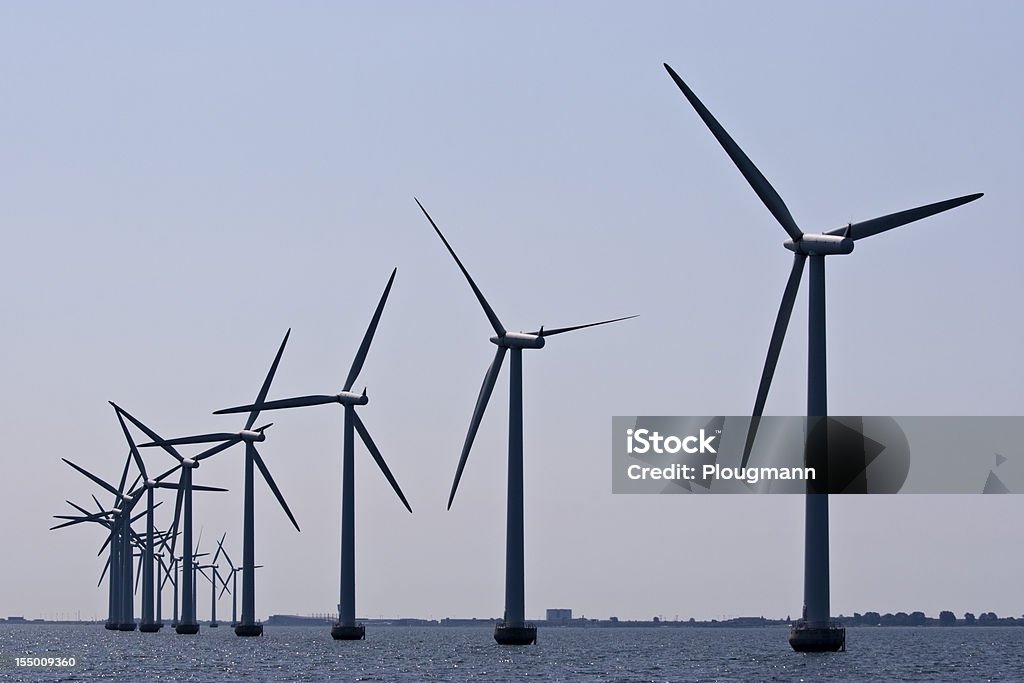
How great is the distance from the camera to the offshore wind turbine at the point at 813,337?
84438 millimetres

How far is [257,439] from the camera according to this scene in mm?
156875

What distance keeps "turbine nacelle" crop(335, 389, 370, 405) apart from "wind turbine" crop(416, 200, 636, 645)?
24684mm

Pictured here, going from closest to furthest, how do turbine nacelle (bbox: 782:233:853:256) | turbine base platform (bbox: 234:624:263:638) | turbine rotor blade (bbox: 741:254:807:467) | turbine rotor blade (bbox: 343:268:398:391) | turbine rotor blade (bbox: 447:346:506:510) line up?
1. turbine rotor blade (bbox: 741:254:807:467)
2. turbine nacelle (bbox: 782:233:853:256)
3. turbine rotor blade (bbox: 447:346:506:510)
4. turbine rotor blade (bbox: 343:268:398:391)
5. turbine base platform (bbox: 234:624:263:638)

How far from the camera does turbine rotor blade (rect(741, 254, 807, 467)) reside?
82.0 meters

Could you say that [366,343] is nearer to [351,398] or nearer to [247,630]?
[351,398]

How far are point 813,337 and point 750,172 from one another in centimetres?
946

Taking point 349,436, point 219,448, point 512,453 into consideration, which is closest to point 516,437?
point 512,453

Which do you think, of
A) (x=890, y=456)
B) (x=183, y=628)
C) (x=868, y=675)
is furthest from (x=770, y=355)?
(x=183, y=628)

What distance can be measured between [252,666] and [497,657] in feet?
65.6

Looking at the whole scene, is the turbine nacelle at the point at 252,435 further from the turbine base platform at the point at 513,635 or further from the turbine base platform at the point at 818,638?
the turbine base platform at the point at 818,638

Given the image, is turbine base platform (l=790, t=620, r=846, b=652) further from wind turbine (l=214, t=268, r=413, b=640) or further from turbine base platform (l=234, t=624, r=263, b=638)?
turbine base platform (l=234, t=624, r=263, b=638)

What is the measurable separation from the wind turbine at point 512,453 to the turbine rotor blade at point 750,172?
23975mm

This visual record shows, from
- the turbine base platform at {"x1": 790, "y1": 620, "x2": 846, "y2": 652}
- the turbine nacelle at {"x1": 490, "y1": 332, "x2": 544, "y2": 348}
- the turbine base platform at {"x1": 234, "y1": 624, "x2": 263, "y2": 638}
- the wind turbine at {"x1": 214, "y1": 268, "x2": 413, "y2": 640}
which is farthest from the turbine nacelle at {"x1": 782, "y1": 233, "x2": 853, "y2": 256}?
the turbine base platform at {"x1": 234, "y1": 624, "x2": 263, "y2": 638}

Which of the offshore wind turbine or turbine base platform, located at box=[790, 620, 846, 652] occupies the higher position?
the offshore wind turbine
